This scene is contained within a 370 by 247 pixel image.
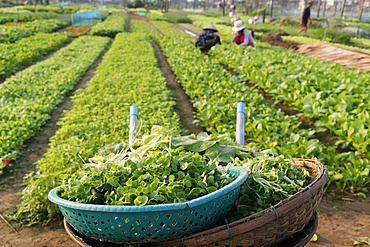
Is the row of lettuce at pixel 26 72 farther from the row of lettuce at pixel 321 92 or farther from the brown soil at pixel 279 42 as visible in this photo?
the brown soil at pixel 279 42

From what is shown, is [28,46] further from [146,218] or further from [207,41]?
[146,218]

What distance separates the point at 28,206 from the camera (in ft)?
13.3

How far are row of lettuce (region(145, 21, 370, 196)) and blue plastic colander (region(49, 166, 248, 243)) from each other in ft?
9.58

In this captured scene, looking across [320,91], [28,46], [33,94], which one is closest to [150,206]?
[320,91]

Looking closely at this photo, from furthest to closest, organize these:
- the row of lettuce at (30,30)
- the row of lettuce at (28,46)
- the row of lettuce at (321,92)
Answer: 1. the row of lettuce at (30,30)
2. the row of lettuce at (28,46)
3. the row of lettuce at (321,92)

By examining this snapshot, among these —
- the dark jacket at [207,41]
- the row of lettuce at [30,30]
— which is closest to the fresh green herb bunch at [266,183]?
the dark jacket at [207,41]

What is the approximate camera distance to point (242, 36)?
13.9 m

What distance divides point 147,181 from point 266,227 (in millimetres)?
689

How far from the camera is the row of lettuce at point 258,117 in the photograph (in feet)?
16.0

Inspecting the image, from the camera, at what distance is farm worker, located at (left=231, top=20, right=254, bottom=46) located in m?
13.3

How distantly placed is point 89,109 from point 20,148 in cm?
154

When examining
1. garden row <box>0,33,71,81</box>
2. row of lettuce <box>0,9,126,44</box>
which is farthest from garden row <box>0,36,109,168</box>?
row of lettuce <box>0,9,126,44</box>

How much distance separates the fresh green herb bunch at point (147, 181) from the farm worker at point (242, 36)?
11.3 meters

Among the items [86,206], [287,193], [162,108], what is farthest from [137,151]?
[162,108]
